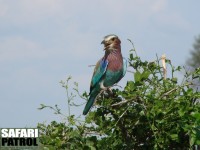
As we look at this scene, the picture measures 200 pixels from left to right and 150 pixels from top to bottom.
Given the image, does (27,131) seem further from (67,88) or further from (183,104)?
(183,104)

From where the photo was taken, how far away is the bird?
710cm

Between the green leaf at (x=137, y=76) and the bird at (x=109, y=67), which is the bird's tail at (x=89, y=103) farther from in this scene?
the green leaf at (x=137, y=76)

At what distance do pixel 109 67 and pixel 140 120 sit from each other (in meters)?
0.92

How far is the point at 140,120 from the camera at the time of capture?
643 centimetres

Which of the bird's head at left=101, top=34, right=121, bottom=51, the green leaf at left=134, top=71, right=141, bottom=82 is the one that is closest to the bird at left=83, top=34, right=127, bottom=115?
the bird's head at left=101, top=34, right=121, bottom=51

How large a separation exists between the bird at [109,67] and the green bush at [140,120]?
1.34 feet

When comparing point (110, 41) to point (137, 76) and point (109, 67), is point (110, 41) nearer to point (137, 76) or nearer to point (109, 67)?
point (109, 67)

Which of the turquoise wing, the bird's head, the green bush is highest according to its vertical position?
the bird's head

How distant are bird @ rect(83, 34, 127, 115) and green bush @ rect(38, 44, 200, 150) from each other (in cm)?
41

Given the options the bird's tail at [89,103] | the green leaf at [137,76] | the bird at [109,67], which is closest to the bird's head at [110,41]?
the bird at [109,67]

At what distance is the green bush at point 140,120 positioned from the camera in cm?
630

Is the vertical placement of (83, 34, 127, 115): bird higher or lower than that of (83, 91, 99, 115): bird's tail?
higher

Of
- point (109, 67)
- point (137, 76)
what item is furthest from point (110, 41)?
point (137, 76)

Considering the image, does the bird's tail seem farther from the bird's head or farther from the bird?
the bird's head
